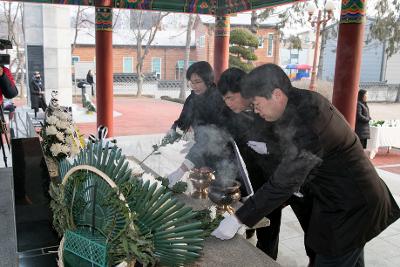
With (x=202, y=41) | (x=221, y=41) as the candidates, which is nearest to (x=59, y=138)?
(x=221, y=41)

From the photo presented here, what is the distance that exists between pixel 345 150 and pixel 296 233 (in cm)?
244

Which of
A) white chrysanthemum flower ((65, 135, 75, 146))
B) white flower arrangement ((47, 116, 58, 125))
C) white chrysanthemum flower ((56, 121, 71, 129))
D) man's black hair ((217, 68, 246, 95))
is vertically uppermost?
man's black hair ((217, 68, 246, 95))

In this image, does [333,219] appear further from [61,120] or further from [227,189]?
[61,120]

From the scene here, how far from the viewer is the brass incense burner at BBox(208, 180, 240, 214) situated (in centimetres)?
227

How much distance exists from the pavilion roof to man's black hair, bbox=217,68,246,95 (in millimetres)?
4707

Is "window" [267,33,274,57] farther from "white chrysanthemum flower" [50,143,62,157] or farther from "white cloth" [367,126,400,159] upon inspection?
"white chrysanthemum flower" [50,143,62,157]

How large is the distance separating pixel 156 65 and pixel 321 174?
2826 cm

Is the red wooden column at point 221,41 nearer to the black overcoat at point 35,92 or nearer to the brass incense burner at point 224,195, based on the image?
the black overcoat at point 35,92

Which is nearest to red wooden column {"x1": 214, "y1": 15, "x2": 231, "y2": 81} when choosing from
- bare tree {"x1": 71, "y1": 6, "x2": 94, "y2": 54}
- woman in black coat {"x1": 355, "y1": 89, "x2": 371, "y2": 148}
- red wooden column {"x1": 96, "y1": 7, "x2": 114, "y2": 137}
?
red wooden column {"x1": 96, "y1": 7, "x2": 114, "y2": 137}

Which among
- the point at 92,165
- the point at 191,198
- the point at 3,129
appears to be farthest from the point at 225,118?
the point at 3,129

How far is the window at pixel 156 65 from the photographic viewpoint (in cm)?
2891

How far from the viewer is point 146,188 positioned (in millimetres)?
1279

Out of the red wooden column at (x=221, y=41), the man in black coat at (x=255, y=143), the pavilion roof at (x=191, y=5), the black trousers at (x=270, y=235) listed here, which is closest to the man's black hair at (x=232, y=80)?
the man in black coat at (x=255, y=143)

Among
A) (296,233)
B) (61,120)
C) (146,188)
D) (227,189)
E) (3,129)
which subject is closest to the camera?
(146,188)
